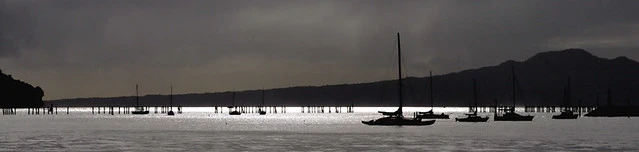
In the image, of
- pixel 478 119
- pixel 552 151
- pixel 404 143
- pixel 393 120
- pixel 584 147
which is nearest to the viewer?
pixel 552 151

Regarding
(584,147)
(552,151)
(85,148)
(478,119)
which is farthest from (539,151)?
(478,119)

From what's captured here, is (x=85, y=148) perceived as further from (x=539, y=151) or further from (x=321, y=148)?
(x=539, y=151)

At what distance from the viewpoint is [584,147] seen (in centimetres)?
7900

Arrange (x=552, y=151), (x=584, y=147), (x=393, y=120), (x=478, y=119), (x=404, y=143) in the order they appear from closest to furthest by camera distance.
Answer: (x=552, y=151) → (x=584, y=147) → (x=404, y=143) → (x=393, y=120) → (x=478, y=119)

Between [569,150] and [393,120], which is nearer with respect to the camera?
[569,150]

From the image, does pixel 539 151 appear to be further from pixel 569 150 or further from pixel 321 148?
pixel 321 148

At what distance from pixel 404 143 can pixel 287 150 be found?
1278 centimetres

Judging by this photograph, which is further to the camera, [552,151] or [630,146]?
[630,146]

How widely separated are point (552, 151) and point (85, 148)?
36109 millimetres

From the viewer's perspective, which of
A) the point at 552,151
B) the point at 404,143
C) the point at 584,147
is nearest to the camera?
the point at 552,151

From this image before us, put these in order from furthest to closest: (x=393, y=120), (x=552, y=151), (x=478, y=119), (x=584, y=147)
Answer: (x=478, y=119) → (x=393, y=120) → (x=584, y=147) → (x=552, y=151)

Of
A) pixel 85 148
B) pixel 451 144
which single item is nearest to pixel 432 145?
pixel 451 144

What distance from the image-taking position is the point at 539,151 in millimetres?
74188

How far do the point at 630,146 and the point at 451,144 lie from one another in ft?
47.2
